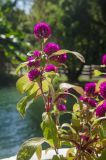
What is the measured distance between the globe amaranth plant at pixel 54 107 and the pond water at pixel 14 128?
2820 millimetres

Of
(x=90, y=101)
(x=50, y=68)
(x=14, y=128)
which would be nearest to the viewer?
(x=50, y=68)

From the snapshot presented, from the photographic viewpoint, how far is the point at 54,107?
2.36 metres

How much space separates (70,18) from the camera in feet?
66.4

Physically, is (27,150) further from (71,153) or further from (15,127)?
(15,127)

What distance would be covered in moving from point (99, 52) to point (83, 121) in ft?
65.6

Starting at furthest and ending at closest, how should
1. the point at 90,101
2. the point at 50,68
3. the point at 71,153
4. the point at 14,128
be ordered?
1. the point at 14,128
2. the point at 90,101
3. the point at 71,153
4. the point at 50,68

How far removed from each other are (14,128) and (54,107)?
4.81m

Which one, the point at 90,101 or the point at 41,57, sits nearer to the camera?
the point at 41,57

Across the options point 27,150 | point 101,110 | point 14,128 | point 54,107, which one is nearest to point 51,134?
point 27,150

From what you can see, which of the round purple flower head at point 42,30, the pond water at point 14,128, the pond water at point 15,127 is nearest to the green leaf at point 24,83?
the round purple flower head at point 42,30

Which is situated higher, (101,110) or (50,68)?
(50,68)

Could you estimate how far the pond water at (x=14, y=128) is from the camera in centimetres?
553

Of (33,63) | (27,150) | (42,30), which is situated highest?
(42,30)

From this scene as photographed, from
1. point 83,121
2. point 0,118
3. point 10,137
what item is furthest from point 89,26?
point 83,121
